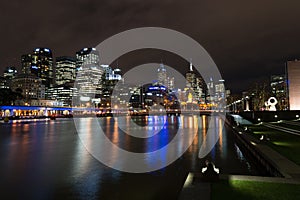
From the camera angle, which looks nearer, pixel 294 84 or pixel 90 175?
pixel 90 175

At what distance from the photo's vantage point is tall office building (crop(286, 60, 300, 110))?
47.0 metres

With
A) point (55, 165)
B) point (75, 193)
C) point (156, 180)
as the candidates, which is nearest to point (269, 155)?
point (156, 180)

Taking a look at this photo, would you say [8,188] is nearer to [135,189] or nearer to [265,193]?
[135,189]

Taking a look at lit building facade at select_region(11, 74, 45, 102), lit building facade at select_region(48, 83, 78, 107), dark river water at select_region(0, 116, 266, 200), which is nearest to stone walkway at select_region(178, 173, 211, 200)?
dark river water at select_region(0, 116, 266, 200)

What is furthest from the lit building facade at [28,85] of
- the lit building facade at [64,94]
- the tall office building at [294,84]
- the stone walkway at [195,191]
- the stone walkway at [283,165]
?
the stone walkway at [195,191]

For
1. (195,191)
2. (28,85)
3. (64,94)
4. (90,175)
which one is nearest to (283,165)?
(195,191)

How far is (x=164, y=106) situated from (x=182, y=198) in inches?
7134

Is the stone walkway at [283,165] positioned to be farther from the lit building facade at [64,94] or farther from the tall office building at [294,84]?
the lit building facade at [64,94]

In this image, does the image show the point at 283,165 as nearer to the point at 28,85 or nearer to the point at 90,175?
the point at 90,175

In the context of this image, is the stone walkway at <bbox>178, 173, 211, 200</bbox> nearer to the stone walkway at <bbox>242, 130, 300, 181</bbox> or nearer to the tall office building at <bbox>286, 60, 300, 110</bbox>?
the stone walkway at <bbox>242, 130, 300, 181</bbox>

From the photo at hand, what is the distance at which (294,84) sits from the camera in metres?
47.5

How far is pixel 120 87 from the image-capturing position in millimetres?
188000

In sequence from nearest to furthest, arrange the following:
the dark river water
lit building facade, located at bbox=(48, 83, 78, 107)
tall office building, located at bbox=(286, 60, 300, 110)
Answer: the dark river water
tall office building, located at bbox=(286, 60, 300, 110)
lit building facade, located at bbox=(48, 83, 78, 107)

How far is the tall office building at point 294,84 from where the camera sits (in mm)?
47000
